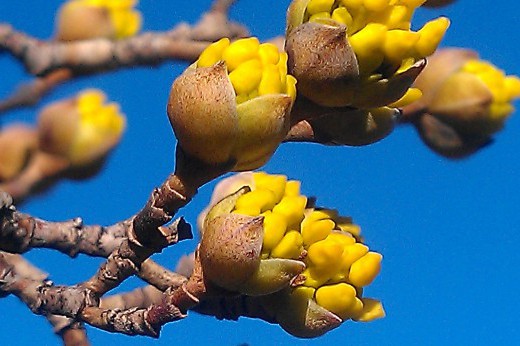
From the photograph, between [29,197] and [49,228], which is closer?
[49,228]

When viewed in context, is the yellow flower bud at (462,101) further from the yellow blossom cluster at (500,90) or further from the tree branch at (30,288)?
the tree branch at (30,288)

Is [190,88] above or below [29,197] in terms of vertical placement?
below

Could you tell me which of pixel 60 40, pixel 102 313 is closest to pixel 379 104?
pixel 102 313

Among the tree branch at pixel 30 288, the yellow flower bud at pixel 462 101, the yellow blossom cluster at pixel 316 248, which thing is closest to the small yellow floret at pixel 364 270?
the yellow blossom cluster at pixel 316 248

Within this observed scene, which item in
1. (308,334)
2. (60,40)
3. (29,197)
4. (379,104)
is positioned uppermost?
(60,40)

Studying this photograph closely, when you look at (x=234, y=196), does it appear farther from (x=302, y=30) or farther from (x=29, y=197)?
(x=29, y=197)

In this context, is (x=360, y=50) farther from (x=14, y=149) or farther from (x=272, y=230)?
(x=14, y=149)

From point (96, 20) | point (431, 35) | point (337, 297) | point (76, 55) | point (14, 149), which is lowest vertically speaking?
point (337, 297)

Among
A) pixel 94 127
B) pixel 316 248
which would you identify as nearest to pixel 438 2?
pixel 316 248
